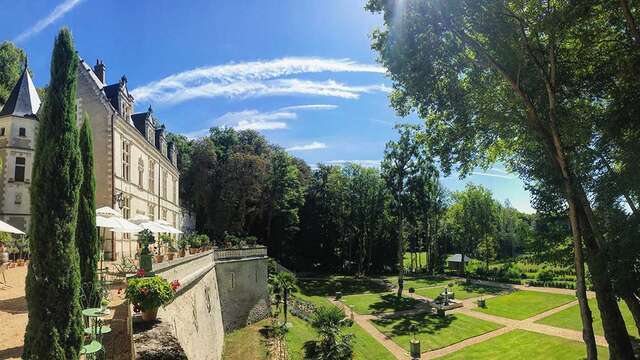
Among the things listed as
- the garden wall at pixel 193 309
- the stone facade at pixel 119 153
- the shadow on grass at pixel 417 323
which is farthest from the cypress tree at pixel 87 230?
the shadow on grass at pixel 417 323

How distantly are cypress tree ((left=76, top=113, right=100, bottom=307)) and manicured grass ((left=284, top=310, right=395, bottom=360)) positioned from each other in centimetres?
1435

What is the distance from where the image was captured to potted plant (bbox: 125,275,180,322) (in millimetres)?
9930

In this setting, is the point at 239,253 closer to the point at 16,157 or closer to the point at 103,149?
the point at 103,149

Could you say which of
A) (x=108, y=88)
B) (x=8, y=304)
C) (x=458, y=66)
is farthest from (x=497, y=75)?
(x=108, y=88)

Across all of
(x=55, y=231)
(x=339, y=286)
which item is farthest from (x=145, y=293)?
(x=339, y=286)

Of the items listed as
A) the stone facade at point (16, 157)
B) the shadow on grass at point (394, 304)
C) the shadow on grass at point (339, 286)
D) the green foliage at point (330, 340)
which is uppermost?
the stone facade at point (16, 157)

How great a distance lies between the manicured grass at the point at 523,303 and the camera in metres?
35.6

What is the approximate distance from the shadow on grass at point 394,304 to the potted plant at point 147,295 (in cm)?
2936

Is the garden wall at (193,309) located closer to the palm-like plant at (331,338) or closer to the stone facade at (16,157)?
the palm-like plant at (331,338)

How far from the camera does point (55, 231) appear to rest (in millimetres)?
7785

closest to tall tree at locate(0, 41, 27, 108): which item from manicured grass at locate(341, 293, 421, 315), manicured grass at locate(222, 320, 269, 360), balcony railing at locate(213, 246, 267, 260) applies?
balcony railing at locate(213, 246, 267, 260)

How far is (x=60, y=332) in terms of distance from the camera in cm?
765

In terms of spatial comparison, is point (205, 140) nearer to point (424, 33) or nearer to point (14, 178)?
point (14, 178)

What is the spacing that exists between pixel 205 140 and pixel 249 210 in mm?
10457
